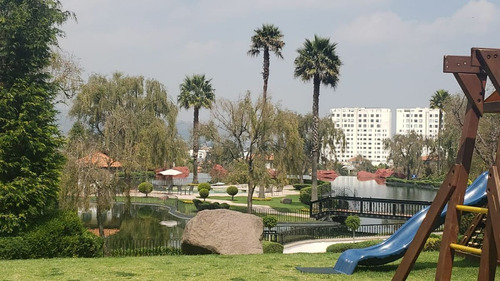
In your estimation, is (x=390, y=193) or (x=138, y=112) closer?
(x=138, y=112)

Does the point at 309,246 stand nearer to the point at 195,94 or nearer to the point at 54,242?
the point at 54,242

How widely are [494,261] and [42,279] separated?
309 inches

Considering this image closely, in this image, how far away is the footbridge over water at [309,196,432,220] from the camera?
27.1 meters

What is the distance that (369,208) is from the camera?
92.7 ft

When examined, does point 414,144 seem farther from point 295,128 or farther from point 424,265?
point 424,265

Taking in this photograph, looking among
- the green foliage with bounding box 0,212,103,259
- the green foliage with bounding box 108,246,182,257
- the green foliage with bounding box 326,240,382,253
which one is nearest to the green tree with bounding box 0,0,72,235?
the green foliage with bounding box 0,212,103,259

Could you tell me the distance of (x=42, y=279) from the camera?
973 centimetres

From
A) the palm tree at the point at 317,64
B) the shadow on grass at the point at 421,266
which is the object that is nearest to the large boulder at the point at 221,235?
the shadow on grass at the point at 421,266

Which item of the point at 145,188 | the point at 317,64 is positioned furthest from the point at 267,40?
the point at 145,188

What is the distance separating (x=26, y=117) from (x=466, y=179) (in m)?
12.5

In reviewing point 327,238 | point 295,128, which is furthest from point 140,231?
point 295,128

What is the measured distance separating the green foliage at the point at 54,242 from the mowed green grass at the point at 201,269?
1372mm

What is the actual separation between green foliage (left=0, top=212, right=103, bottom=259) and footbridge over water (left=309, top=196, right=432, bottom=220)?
17.0 m

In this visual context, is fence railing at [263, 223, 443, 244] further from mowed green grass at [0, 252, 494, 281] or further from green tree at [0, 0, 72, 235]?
green tree at [0, 0, 72, 235]
